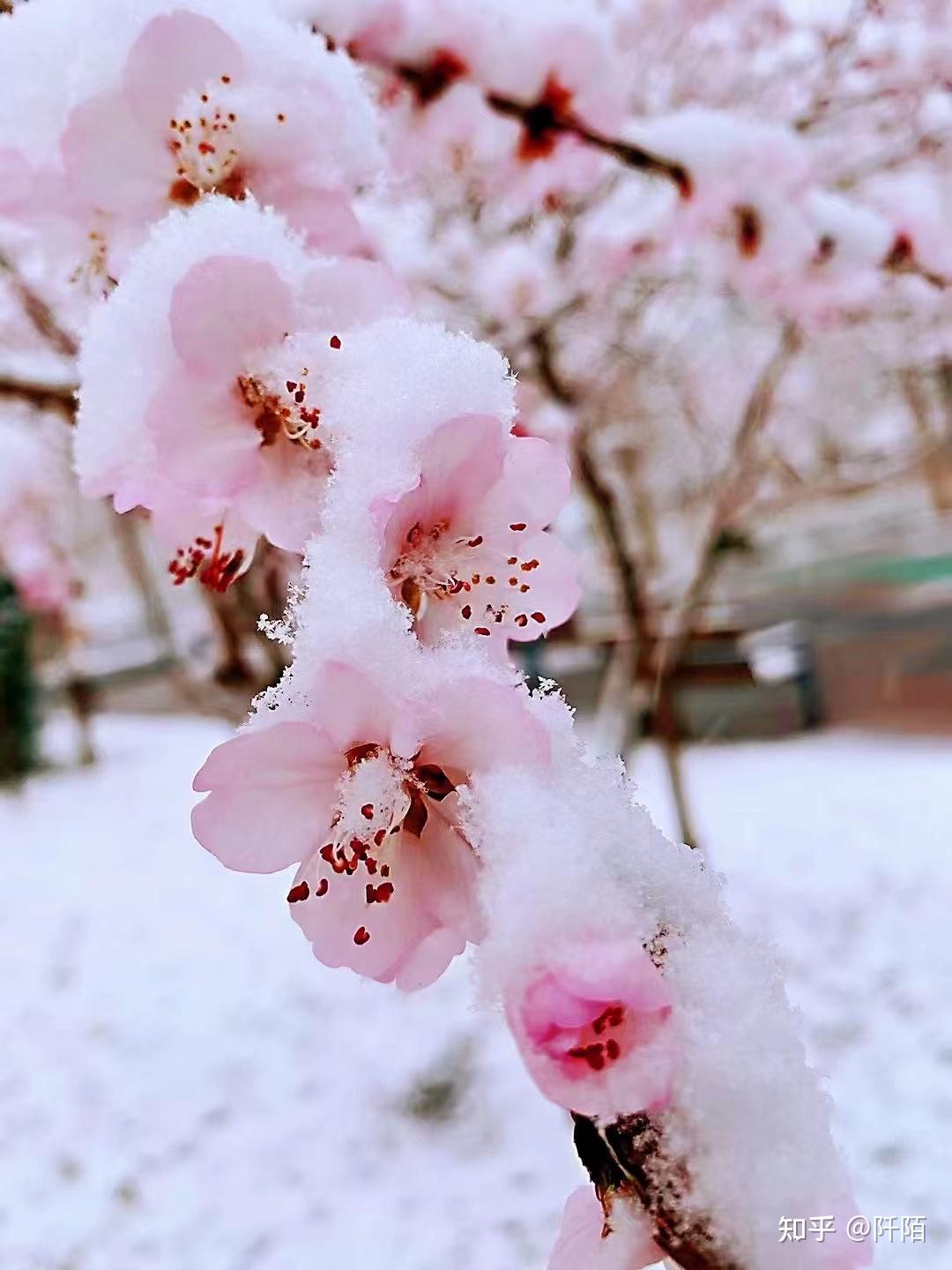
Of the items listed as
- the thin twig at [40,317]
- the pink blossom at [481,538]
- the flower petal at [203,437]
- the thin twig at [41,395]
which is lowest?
the pink blossom at [481,538]

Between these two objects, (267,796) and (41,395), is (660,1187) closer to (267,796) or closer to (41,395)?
(267,796)

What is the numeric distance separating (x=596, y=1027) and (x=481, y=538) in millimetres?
228

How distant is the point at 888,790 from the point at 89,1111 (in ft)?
12.0

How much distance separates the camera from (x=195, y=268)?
17.3 inches

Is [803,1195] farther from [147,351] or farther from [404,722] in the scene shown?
[147,351]

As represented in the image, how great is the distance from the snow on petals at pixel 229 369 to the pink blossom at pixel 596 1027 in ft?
0.79

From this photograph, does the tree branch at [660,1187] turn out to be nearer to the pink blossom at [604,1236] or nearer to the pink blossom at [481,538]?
the pink blossom at [604,1236]

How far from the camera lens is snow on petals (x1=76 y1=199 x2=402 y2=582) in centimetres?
46

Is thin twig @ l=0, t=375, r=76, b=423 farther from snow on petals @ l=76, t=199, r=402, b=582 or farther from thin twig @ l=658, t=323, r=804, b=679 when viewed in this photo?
thin twig @ l=658, t=323, r=804, b=679

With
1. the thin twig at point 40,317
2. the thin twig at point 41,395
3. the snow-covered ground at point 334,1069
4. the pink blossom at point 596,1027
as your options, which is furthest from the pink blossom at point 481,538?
the snow-covered ground at point 334,1069

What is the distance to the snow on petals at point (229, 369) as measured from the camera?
0.46 metres

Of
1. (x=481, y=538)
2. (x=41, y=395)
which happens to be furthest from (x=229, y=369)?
(x=41, y=395)

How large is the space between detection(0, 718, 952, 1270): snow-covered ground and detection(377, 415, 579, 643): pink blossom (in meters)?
1.94

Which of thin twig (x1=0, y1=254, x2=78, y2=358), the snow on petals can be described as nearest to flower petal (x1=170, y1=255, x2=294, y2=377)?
the snow on petals
